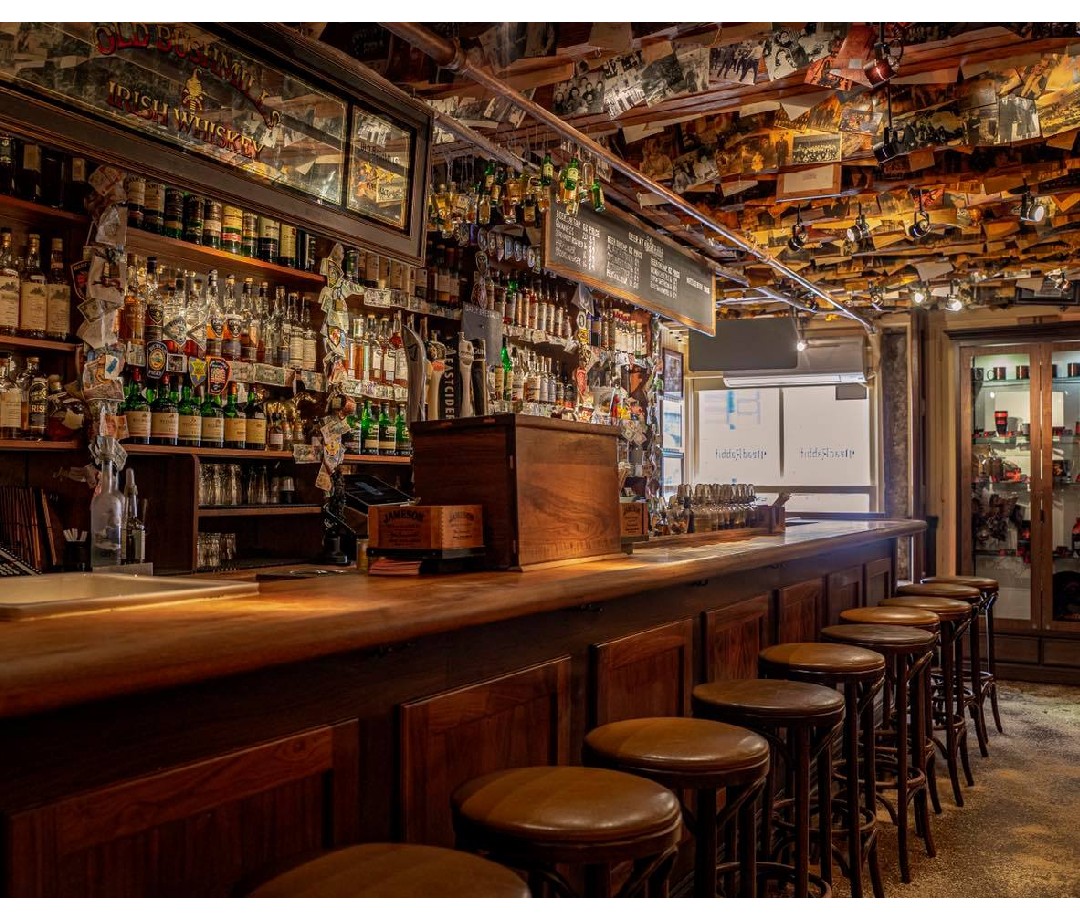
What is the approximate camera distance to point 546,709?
2398 mm

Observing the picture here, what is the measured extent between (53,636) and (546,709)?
1.26 m

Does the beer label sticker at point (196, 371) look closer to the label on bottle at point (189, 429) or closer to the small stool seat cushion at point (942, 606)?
the label on bottle at point (189, 429)

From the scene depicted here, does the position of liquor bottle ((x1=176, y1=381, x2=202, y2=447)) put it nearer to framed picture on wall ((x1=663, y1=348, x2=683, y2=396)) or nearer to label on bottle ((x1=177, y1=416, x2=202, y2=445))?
label on bottle ((x1=177, y1=416, x2=202, y2=445))

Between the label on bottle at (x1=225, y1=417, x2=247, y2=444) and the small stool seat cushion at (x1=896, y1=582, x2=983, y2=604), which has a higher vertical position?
the label on bottle at (x1=225, y1=417, x2=247, y2=444)

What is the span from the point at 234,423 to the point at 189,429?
24cm

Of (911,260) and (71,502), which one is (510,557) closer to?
(71,502)

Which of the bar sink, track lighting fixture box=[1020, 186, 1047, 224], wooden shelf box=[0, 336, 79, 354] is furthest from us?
track lighting fixture box=[1020, 186, 1047, 224]

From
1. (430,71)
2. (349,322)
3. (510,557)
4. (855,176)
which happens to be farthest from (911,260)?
(510,557)

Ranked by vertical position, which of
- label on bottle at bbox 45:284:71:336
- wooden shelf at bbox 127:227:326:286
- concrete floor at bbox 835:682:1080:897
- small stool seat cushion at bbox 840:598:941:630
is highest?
wooden shelf at bbox 127:227:326:286

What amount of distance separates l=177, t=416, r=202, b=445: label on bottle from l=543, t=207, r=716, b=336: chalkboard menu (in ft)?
5.06

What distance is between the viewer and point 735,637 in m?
3.53

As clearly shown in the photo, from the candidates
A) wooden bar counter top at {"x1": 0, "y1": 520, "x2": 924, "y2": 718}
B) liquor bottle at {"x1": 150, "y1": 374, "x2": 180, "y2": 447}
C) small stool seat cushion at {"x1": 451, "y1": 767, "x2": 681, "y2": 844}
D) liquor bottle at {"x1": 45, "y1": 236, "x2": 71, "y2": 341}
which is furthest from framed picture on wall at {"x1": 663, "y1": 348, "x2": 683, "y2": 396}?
small stool seat cushion at {"x1": 451, "y1": 767, "x2": 681, "y2": 844}

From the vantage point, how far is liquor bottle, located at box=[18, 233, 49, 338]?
3502 millimetres

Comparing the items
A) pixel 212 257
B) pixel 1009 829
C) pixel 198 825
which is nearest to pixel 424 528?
pixel 198 825
